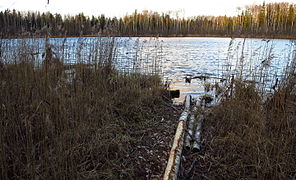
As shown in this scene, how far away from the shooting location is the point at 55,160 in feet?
7.00

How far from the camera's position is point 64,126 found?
2463mm

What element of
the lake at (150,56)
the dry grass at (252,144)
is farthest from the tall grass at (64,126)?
the dry grass at (252,144)

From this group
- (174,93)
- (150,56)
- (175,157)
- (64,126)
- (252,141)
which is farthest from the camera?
(150,56)

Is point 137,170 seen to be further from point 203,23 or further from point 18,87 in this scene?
point 203,23

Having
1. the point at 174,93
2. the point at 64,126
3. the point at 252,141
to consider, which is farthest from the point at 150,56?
the point at 64,126

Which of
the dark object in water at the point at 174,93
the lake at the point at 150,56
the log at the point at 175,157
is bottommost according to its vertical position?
the log at the point at 175,157

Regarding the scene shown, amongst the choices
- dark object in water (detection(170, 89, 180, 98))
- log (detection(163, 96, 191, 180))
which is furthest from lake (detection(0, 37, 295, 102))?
log (detection(163, 96, 191, 180))

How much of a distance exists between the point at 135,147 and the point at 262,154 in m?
1.83

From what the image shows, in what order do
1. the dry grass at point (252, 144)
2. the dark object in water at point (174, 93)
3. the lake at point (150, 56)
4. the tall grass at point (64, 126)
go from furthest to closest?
the dark object in water at point (174, 93) → the lake at point (150, 56) → the dry grass at point (252, 144) → the tall grass at point (64, 126)

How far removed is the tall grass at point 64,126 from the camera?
2172mm

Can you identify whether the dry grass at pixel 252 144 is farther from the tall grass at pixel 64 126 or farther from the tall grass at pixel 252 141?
the tall grass at pixel 64 126

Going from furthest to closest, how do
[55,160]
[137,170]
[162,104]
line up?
[162,104]
[137,170]
[55,160]

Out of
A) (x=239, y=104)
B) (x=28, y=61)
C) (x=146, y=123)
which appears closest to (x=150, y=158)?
(x=146, y=123)

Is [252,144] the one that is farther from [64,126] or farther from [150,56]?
[150,56]
